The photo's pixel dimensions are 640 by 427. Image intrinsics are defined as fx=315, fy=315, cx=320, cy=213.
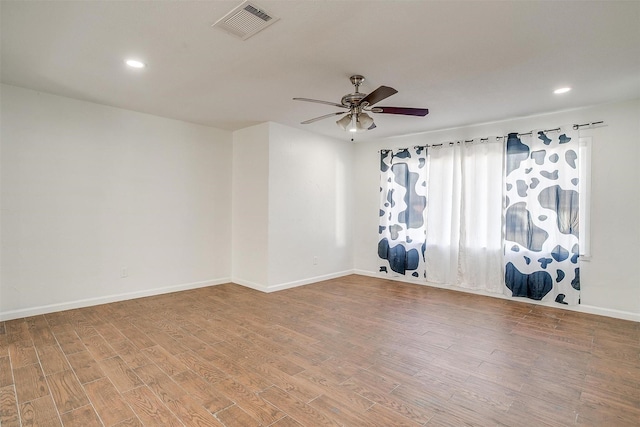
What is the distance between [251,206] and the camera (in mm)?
5172

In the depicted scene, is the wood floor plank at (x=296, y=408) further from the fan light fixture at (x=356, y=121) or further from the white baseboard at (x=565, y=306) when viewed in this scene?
the white baseboard at (x=565, y=306)

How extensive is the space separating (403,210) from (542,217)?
81.6 inches

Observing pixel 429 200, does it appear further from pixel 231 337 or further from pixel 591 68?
pixel 231 337

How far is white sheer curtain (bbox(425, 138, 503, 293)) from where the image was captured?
471cm

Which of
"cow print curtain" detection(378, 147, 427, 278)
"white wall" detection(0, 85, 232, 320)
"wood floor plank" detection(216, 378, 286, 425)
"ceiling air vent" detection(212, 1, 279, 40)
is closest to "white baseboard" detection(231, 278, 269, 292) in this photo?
"white wall" detection(0, 85, 232, 320)

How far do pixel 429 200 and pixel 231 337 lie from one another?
3.82 m

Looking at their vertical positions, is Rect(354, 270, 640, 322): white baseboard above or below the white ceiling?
below

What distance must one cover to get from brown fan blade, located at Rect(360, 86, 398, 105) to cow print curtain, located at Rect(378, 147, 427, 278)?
2723 mm

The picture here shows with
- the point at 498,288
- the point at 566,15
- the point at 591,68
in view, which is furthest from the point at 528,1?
the point at 498,288

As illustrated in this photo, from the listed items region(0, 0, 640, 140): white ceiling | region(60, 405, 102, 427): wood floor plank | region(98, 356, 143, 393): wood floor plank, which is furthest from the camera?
region(98, 356, 143, 393): wood floor plank

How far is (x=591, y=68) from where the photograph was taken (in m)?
2.93

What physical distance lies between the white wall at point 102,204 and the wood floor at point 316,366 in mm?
464

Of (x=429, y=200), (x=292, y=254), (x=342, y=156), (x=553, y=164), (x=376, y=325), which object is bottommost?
(x=376, y=325)

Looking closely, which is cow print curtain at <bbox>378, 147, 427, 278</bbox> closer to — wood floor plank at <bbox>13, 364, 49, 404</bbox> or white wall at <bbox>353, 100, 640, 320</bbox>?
white wall at <bbox>353, 100, 640, 320</bbox>
